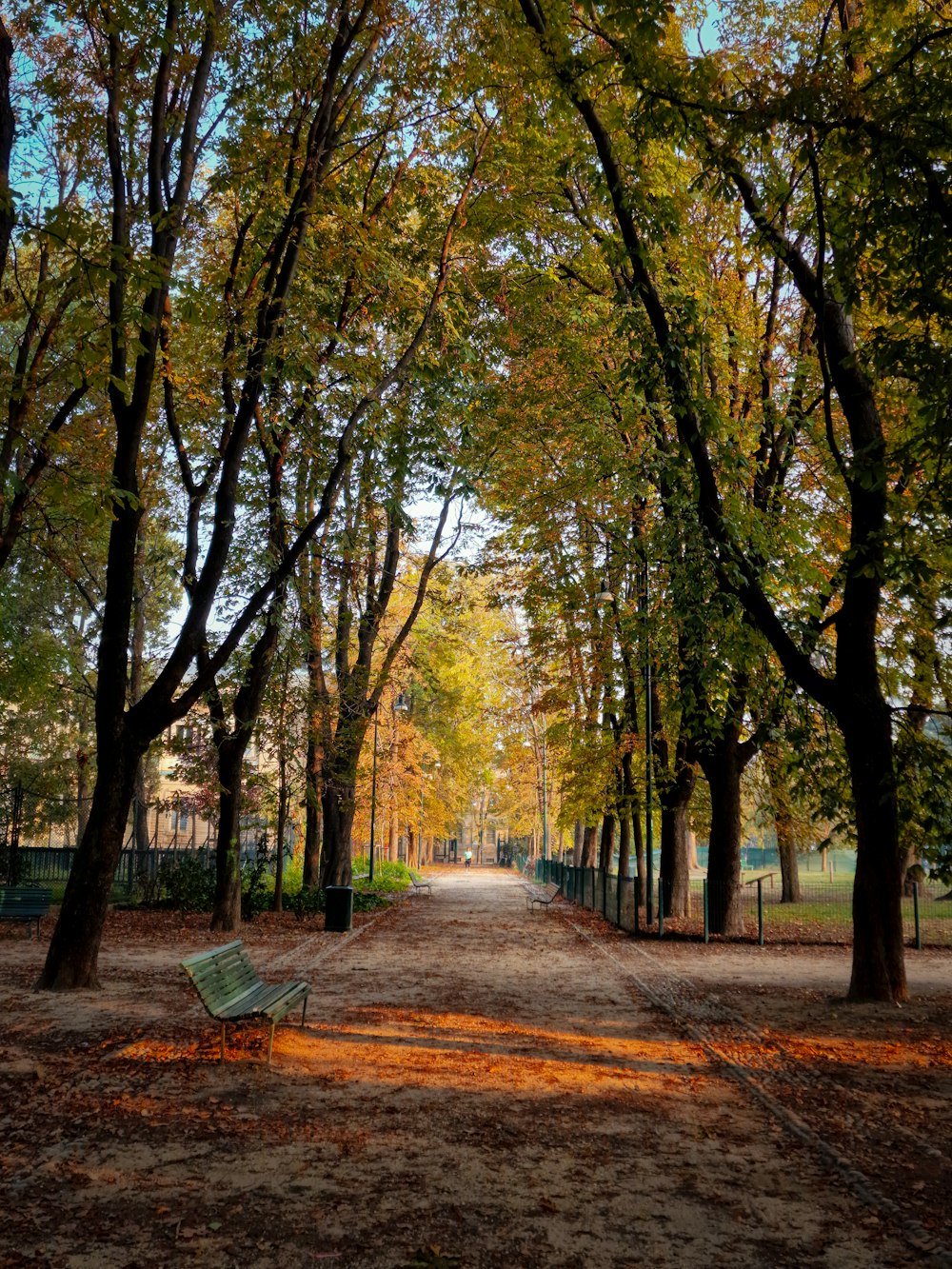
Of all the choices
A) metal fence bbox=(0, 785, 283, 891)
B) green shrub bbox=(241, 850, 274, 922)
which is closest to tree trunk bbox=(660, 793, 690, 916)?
green shrub bbox=(241, 850, 274, 922)

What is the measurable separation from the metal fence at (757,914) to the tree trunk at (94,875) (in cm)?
1066

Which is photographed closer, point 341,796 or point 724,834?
point 724,834

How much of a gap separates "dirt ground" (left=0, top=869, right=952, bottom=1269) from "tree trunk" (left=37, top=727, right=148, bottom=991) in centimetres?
43

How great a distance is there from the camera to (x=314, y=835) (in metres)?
25.9

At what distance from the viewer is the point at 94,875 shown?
10.5 m

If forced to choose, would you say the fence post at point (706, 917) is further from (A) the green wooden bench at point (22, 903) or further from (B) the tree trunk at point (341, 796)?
(A) the green wooden bench at point (22, 903)

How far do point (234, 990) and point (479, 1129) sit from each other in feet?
8.72

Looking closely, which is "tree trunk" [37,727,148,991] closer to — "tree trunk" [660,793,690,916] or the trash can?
the trash can

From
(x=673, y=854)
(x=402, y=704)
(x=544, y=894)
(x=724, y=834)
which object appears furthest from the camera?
(x=544, y=894)

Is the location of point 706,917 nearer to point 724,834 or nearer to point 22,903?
point 724,834

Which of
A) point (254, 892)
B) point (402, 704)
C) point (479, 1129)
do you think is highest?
point (402, 704)

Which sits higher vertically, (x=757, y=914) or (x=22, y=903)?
(x=22, y=903)

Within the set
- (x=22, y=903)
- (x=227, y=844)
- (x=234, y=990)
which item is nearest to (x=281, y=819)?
(x=227, y=844)

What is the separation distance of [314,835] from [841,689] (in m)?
17.7
